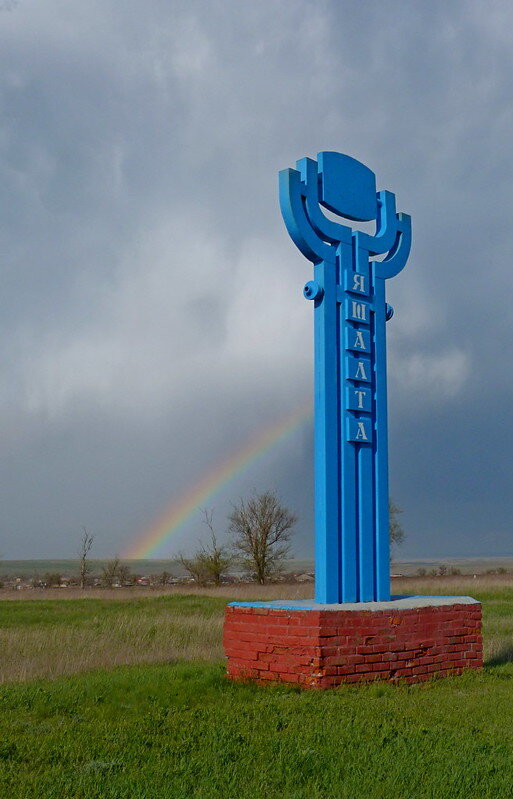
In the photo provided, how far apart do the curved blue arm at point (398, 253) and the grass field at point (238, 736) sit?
530 centimetres

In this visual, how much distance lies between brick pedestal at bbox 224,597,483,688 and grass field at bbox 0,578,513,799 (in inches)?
10.1

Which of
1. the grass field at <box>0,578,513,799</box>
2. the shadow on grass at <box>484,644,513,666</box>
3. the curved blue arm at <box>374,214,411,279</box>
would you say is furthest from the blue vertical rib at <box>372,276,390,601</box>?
the shadow on grass at <box>484,644,513,666</box>

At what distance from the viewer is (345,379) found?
31.3 feet

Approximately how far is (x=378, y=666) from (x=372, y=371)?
374 cm

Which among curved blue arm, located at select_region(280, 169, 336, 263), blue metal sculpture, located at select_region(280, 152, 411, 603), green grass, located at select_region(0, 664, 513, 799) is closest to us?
green grass, located at select_region(0, 664, 513, 799)

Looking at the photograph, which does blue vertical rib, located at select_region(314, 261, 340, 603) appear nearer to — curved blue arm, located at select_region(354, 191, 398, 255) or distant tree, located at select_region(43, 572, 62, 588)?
curved blue arm, located at select_region(354, 191, 398, 255)

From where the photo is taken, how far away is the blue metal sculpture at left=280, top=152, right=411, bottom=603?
9.16 meters

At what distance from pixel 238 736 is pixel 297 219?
19.7 feet

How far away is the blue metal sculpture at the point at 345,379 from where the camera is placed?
916 centimetres

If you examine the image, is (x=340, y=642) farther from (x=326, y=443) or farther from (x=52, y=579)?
(x=52, y=579)

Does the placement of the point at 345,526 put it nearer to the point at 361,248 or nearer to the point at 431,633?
the point at 431,633

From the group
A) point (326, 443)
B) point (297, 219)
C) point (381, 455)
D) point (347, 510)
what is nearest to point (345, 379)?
point (326, 443)

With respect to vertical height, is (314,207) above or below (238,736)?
above

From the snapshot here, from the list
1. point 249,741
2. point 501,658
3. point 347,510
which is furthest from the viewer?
point 501,658
